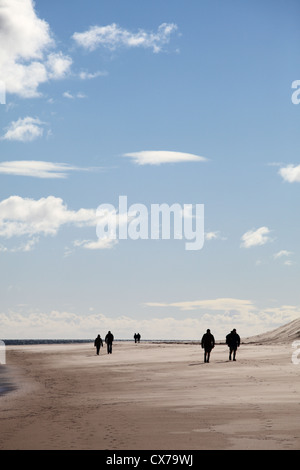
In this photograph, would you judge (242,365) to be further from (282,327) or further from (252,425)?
(282,327)

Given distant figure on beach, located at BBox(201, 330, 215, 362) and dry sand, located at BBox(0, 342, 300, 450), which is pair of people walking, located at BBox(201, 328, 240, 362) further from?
dry sand, located at BBox(0, 342, 300, 450)

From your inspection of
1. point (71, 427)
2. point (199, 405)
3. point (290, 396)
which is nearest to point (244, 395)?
point (290, 396)

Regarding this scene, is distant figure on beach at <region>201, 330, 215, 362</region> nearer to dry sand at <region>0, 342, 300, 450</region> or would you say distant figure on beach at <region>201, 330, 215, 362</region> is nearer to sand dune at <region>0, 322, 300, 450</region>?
sand dune at <region>0, 322, 300, 450</region>

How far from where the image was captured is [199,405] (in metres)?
16.8

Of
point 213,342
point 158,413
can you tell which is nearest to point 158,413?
point 158,413

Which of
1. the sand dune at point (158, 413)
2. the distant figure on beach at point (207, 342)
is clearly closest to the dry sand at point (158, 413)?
the sand dune at point (158, 413)

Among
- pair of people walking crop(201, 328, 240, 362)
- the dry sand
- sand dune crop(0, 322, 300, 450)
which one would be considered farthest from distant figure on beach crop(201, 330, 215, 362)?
the dry sand

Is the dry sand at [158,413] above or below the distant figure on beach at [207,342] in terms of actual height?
below

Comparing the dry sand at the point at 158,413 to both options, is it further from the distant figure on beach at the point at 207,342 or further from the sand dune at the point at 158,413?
the distant figure on beach at the point at 207,342

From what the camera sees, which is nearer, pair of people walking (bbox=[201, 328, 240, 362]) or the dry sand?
the dry sand

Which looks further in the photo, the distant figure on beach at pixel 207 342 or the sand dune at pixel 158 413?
the distant figure on beach at pixel 207 342

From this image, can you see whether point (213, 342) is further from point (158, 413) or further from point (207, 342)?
point (158, 413)

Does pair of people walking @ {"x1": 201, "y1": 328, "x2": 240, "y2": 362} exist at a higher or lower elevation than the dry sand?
higher
